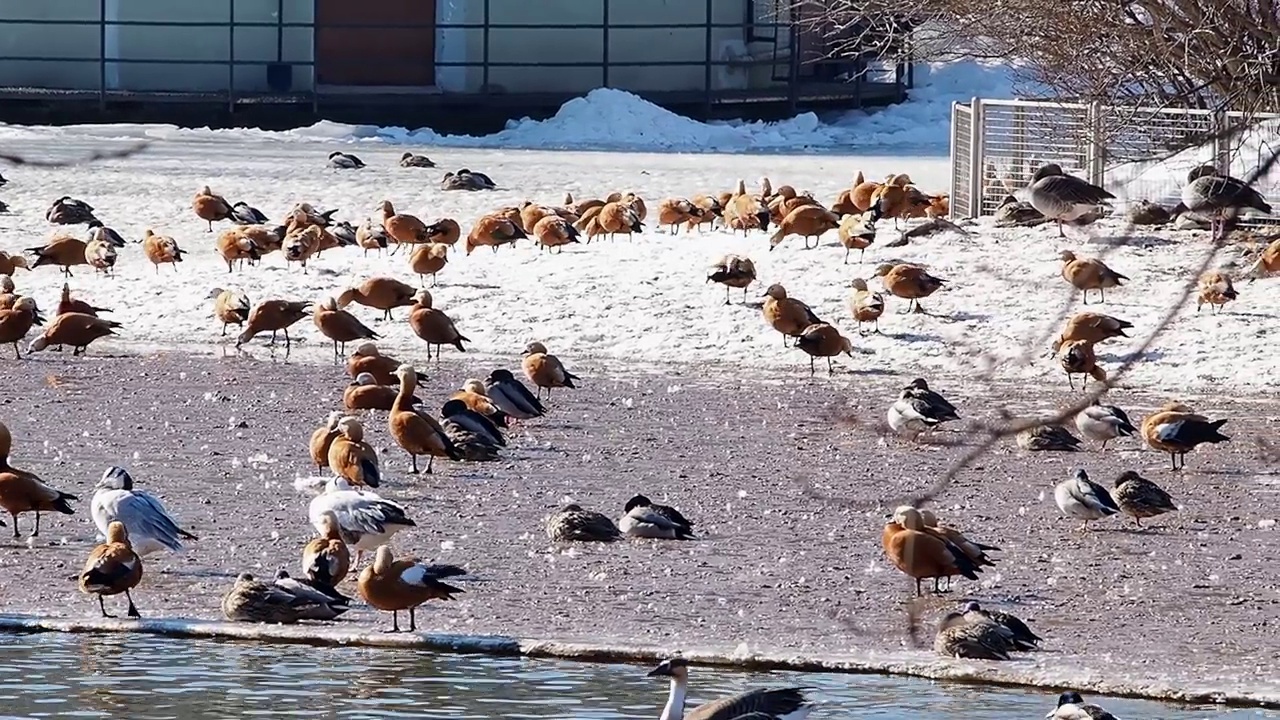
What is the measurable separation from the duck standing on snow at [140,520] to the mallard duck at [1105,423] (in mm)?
5917

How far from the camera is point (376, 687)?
29.5 ft

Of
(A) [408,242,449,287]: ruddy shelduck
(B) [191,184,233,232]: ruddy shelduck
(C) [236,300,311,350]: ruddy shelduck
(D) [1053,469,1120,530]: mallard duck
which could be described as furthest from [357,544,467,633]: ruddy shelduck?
(B) [191,184,233,232]: ruddy shelduck

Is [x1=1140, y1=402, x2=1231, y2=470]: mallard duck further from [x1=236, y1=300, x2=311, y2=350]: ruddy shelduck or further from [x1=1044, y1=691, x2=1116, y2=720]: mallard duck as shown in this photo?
[x1=236, y1=300, x2=311, y2=350]: ruddy shelduck

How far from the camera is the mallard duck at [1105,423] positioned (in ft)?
47.1

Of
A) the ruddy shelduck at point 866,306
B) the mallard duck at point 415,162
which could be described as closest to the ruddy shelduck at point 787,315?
the ruddy shelduck at point 866,306

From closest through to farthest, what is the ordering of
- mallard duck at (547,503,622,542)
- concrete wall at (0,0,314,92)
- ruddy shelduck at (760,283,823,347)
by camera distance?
mallard duck at (547,503,622,542), ruddy shelduck at (760,283,823,347), concrete wall at (0,0,314,92)

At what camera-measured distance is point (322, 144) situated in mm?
34875

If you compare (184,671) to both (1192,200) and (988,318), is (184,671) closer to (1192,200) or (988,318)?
(988,318)

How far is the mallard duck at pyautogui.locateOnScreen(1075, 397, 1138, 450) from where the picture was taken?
14.3m

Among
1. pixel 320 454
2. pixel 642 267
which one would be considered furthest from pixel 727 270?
pixel 320 454

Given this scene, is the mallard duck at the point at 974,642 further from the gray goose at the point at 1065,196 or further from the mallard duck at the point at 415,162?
the mallard duck at the point at 415,162

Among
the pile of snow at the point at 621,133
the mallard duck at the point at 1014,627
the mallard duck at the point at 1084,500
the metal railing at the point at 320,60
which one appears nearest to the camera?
the mallard duck at the point at 1014,627

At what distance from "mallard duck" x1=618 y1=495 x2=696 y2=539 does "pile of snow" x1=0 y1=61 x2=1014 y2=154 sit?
23676mm

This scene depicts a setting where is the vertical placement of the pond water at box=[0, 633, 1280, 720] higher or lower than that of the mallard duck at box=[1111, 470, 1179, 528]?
lower
